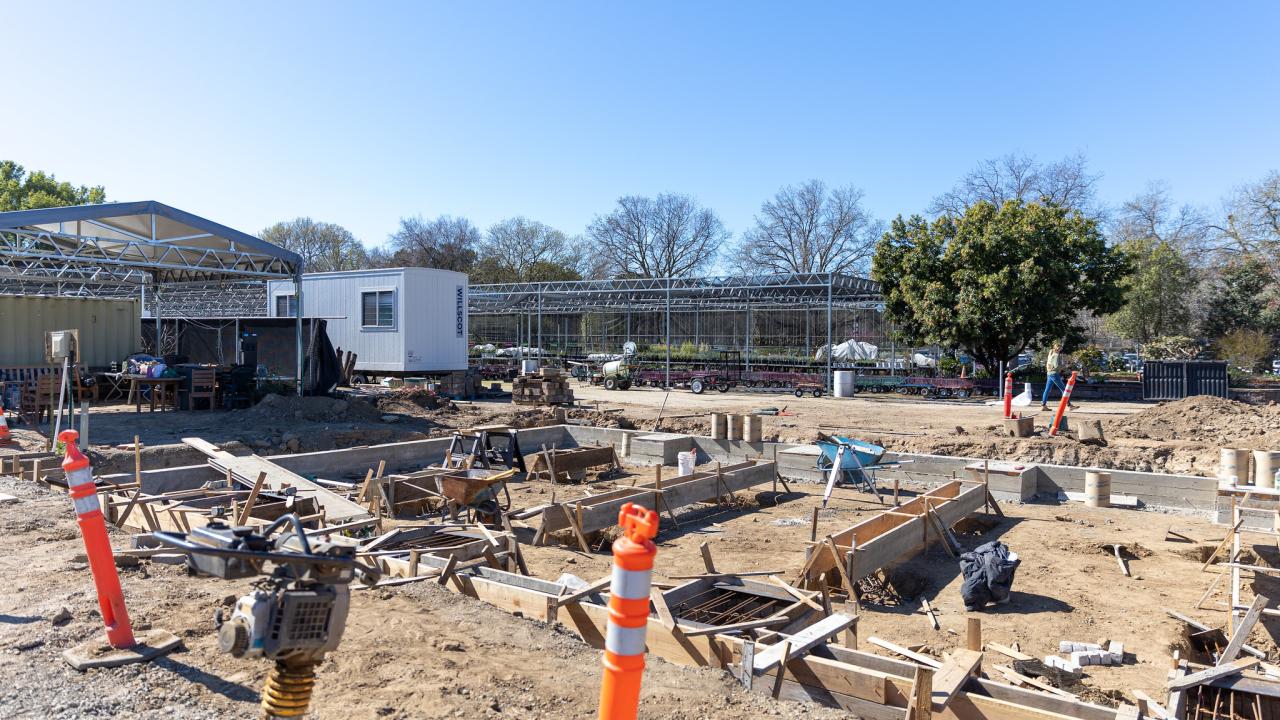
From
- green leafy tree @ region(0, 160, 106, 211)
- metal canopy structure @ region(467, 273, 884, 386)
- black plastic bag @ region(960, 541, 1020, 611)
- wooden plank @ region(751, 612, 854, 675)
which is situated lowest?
black plastic bag @ region(960, 541, 1020, 611)

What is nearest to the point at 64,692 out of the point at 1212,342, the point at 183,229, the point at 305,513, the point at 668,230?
the point at 305,513

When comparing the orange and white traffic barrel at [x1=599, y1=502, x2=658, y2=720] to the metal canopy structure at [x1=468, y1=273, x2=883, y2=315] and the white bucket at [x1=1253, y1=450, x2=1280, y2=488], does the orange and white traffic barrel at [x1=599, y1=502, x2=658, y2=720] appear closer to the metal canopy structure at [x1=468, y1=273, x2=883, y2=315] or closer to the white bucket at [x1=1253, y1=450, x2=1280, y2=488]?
the white bucket at [x1=1253, y1=450, x2=1280, y2=488]

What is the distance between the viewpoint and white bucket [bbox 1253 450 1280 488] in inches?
454

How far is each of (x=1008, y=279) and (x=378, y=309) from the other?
1967cm

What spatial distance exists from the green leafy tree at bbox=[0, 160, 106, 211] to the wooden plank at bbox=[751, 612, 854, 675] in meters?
51.8

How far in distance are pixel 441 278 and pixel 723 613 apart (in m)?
22.4

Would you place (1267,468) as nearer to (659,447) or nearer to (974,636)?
(974,636)

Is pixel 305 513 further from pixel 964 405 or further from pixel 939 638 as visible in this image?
pixel 964 405

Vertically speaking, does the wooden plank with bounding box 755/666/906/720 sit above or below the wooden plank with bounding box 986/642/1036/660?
above

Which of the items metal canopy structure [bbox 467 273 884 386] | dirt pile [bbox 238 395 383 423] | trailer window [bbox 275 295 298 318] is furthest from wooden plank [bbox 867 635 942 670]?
trailer window [bbox 275 295 298 318]

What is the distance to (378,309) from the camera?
26.9 meters

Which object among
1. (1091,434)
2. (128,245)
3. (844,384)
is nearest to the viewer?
(1091,434)

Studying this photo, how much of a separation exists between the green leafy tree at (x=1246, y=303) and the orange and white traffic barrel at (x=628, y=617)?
145 feet

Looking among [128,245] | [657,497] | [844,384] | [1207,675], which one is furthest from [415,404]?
[1207,675]
